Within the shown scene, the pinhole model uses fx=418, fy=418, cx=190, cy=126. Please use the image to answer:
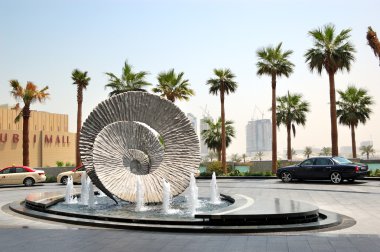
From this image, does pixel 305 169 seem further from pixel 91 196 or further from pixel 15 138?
pixel 15 138

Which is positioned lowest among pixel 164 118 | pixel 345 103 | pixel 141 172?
pixel 141 172

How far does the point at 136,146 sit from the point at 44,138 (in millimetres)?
40967

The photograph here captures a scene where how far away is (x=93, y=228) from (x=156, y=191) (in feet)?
11.0

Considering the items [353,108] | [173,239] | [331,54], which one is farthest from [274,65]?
[173,239]

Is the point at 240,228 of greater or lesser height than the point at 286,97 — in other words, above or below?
below

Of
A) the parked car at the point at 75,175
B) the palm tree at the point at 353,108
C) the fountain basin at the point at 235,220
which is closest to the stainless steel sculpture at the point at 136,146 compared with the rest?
the fountain basin at the point at 235,220

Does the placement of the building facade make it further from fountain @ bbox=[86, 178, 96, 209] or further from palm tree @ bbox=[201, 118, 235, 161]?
fountain @ bbox=[86, 178, 96, 209]

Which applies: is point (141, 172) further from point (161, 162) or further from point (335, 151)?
point (335, 151)

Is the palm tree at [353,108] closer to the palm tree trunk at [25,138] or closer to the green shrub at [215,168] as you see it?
the green shrub at [215,168]

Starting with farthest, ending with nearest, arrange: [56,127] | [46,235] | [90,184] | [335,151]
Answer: [56,127]
[335,151]
[90,184]
[46,235]

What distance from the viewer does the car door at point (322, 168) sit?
21.5 meters

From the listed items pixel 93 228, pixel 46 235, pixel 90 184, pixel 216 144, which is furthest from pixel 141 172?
pixel 216 144

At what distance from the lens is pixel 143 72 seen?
113 ft

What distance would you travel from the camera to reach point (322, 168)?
21.7 meters
